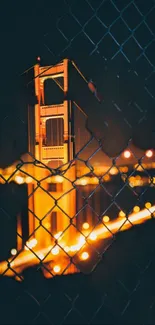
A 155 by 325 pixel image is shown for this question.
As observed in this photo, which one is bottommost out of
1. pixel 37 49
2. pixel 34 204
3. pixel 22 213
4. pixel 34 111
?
pixel 37 49

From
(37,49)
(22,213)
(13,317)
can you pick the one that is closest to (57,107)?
(22,213)

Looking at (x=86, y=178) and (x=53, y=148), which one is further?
(x=53, y=148)

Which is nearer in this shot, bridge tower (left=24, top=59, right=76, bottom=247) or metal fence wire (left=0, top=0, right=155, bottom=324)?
metal fence wire (left=0, top=0, right=155, bottom=324)

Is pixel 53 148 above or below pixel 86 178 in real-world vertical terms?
above

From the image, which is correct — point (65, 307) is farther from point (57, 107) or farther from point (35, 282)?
point (57, 107)

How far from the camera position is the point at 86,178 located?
3.10 metres

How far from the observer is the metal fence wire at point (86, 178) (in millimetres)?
968

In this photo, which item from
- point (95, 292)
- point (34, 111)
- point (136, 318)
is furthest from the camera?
point (34, 111)

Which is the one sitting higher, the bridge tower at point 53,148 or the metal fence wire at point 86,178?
the bridge tower at point 53,148

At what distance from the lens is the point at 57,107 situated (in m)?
8.20

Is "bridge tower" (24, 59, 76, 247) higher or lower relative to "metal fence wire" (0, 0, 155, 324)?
higher

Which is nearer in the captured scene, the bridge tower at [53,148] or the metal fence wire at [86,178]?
the metal fence wire at [86,178]

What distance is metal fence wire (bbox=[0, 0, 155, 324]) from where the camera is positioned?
97cm

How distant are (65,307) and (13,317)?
80 cm
